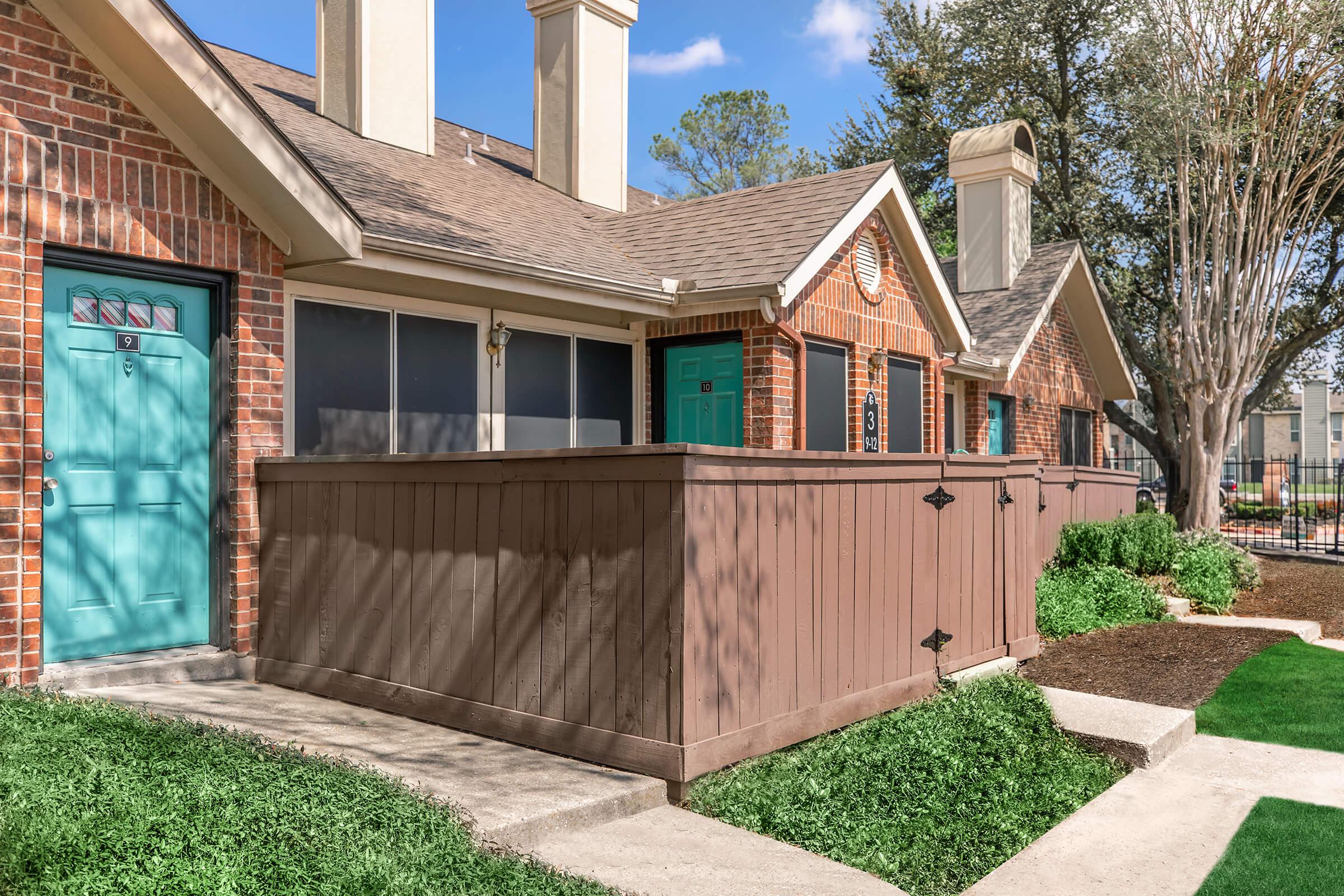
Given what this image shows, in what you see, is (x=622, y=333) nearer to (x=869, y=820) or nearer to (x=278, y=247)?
(x=278, y=247)

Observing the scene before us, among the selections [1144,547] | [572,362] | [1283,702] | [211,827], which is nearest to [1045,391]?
[1144,547]

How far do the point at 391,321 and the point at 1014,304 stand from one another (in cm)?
1099

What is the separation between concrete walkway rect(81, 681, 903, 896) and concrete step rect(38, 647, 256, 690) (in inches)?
5.2

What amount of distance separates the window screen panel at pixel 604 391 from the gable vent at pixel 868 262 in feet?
8.07

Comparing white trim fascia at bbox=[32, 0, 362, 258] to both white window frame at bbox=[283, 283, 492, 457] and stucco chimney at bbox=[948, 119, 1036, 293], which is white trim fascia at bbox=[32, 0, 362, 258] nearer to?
white window frame at bbox=[283, 283, 492, 457]

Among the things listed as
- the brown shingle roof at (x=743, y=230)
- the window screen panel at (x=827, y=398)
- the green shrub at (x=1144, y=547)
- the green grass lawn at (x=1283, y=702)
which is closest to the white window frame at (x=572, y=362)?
the brown shingle roof at (x=743, y=230)

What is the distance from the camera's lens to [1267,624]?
9.37 m

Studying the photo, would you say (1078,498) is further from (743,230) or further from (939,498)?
(939,498)

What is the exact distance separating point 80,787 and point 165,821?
41cm

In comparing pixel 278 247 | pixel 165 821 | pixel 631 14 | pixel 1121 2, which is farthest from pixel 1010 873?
pixel 1121 2

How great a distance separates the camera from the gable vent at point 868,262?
10172mm

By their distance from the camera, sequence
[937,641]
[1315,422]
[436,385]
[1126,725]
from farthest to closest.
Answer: [1315,422], [436,385], [937,641], [1126,725]

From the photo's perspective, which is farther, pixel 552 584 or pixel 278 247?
pixel 278 247

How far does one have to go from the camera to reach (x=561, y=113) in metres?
12.4
